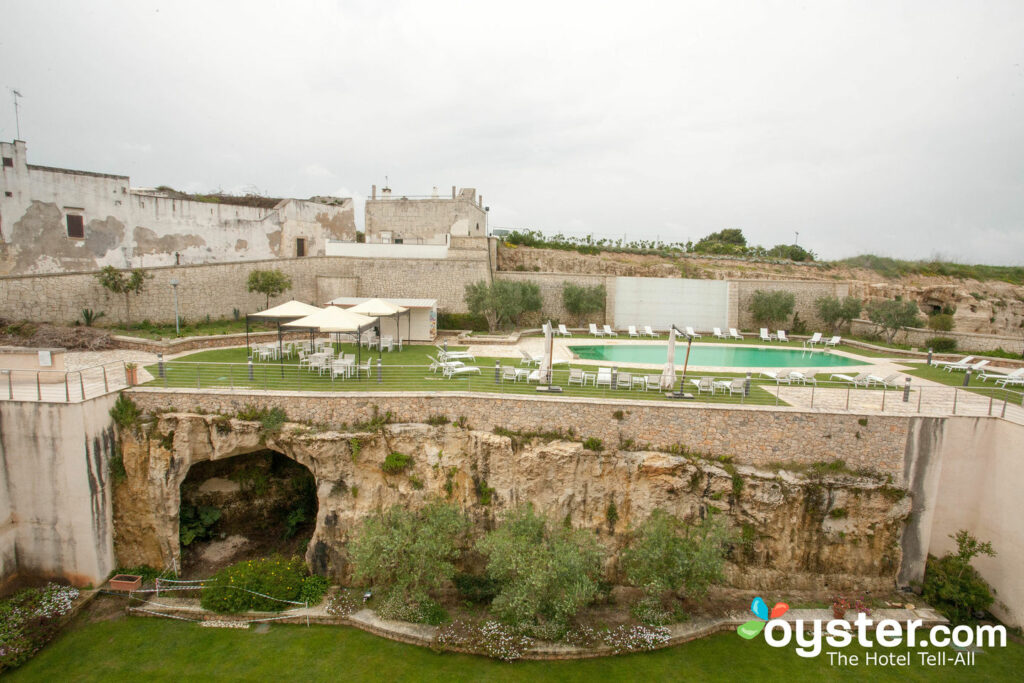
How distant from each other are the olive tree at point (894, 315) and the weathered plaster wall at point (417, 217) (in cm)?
2355

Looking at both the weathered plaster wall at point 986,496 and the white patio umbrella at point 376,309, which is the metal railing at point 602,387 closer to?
the weathered plaster wall at point 986,496

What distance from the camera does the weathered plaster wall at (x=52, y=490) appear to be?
11.9 metres

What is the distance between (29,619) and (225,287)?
52.2ft

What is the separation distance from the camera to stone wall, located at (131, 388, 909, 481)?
12938 mm

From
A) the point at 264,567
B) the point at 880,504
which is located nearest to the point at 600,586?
the point at 880,504

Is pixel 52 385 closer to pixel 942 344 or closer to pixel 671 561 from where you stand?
pixel 671 561

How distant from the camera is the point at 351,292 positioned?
26.1 meters

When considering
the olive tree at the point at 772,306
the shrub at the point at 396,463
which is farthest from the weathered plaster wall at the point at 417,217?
the shrub at the point at 396,463

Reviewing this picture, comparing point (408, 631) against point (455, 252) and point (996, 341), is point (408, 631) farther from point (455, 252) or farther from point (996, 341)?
point (996, 341)

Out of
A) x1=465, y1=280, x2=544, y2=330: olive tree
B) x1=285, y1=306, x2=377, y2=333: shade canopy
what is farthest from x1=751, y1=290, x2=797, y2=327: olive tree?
x1=285, y1=306, x2=377, y2=333: shade canopy

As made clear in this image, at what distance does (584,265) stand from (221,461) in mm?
26900

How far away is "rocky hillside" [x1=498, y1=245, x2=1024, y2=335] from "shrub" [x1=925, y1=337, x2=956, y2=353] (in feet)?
23.1

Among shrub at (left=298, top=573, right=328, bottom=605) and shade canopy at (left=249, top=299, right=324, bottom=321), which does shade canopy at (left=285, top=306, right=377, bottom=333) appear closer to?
shade canopy at (left=249, top=299, right=324, bottom=321)

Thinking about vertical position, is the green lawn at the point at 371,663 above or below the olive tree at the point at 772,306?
below
